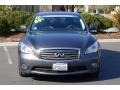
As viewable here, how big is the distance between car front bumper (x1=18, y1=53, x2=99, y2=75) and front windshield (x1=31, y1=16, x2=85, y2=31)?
169 cm

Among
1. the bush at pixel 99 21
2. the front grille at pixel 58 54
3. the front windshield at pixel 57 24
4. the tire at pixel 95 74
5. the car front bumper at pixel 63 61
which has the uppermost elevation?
the front windshield at pixel 57 24

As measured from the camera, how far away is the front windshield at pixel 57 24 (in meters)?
11.7

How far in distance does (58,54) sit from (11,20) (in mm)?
13889

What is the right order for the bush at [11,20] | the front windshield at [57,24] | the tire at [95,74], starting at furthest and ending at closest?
the bush at [11,20] < the front windshield at [57,24] < the tire at [95,74]

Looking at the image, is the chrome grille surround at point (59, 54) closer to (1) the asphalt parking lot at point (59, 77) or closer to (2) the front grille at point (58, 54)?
(2) the front grille at point (58, 54)

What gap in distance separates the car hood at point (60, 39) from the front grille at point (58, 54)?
15 cm

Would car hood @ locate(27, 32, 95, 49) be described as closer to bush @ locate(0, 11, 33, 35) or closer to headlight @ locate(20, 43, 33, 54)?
headlight @ locate(20, 43, 33, 54)

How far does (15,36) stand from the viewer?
71.3 feet

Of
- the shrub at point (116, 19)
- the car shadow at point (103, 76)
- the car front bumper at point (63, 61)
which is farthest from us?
the shrub at point (116, 19)

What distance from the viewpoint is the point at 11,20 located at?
929 inches

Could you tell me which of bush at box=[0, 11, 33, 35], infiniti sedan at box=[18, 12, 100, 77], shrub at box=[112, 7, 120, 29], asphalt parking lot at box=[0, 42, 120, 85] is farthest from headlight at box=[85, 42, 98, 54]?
shrub at box=[112, 7, 120, 29]

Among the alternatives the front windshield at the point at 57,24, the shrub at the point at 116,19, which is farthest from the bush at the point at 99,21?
the front windshield at the point at 57,24
